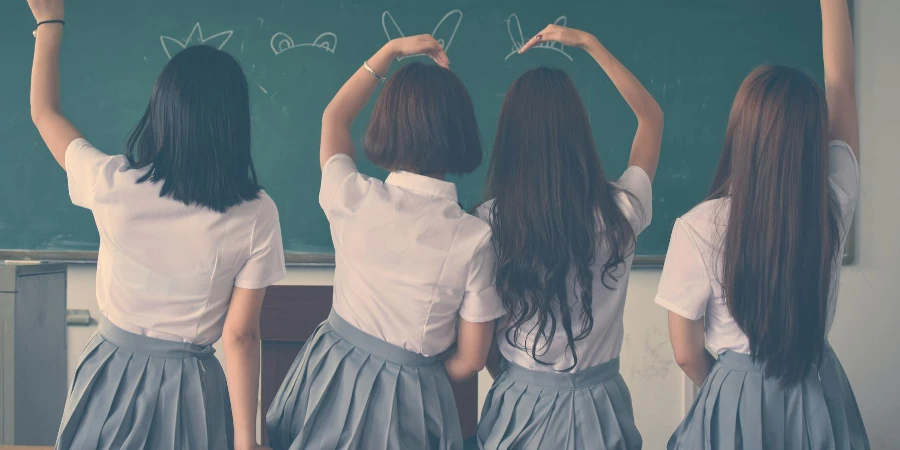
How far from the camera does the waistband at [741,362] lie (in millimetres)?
1642

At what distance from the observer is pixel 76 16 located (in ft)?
10.7

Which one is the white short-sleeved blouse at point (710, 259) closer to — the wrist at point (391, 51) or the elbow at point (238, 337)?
the wrist at point (391, 51)

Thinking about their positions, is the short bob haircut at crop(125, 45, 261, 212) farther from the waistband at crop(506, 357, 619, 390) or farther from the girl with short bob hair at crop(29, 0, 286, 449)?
the waistband at crop(506, 357, 619, 390)

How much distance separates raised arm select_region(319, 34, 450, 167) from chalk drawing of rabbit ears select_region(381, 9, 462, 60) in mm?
1462

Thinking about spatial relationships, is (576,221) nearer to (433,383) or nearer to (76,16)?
(433,383)

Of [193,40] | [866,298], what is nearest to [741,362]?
[866,298]

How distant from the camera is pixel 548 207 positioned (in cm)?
161

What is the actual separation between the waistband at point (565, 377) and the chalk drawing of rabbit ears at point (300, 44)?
187cm

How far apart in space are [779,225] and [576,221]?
39 cm

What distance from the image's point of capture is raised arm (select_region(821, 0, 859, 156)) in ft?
5.60

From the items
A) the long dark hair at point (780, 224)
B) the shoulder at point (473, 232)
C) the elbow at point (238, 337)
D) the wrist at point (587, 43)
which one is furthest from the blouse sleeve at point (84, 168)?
the long dark hair at point (780, 224)

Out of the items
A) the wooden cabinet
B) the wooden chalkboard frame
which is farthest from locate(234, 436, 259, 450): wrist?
the wooden chalkboard frame

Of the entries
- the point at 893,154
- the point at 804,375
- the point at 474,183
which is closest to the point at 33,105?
the point at 804,375

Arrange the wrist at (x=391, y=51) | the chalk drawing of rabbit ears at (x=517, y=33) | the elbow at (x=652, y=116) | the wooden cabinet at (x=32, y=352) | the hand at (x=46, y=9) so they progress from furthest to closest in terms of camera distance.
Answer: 1. the chalk drawing of rabbit ears at (x=517, y=33)
2. the wooden cabinet at (x=32, y=352)
3. the elbow at (x=652, y=116)
4. the wrist at (x=391, y=51)
5. the hand at (x=46, y=9)
